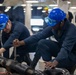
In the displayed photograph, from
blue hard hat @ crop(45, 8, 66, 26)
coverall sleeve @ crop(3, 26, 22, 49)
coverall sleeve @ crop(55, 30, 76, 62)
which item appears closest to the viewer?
coverall sleeve @ crop(55, 30, 76, 62)

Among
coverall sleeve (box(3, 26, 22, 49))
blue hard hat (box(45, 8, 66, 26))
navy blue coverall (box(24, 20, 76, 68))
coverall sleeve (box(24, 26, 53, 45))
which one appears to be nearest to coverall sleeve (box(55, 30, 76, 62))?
navy blue coverall (box(24, 20, 76, 68))

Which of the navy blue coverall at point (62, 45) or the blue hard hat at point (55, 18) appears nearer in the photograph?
the navy blue coverall at point (62, 45)

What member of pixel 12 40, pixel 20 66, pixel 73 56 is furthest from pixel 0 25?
pixel 73 56

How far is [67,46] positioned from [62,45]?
0.21 feet

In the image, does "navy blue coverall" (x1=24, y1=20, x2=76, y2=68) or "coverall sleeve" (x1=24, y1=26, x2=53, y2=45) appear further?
"coverall sleeve" (x1=24, y1=26, x2=53, y2=45)

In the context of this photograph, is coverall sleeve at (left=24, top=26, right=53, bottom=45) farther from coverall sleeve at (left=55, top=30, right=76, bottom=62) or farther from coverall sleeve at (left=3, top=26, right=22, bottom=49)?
coverall sleeve at (left=55, top=30, right=76, bottom=62)

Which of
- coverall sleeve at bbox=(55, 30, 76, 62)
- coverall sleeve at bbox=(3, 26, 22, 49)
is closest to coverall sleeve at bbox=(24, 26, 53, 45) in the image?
coverall sleeve at bbox=(3, 26, 22, 49)

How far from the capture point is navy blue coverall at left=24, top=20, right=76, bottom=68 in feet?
9.62

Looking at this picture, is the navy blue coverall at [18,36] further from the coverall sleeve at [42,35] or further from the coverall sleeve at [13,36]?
the coverall sleeve at [42,35]

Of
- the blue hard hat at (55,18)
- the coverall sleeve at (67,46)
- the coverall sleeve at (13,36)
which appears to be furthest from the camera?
the coverall sleeve at (13,36)

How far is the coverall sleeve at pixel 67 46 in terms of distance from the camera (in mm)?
2860

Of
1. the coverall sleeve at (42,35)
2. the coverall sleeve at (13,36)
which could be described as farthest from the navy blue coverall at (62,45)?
the coverall sleeve at (13,36)

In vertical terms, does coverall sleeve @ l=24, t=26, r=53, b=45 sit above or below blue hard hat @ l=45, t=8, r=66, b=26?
→ below

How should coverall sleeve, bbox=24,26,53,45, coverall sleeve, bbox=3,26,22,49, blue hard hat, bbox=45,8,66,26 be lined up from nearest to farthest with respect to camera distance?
blue hard hat, bbox=45,8,66,26 → coverall sleeve, bbox=24,26,53,45 → coverall sleeve, bbox=3,26,22,49
